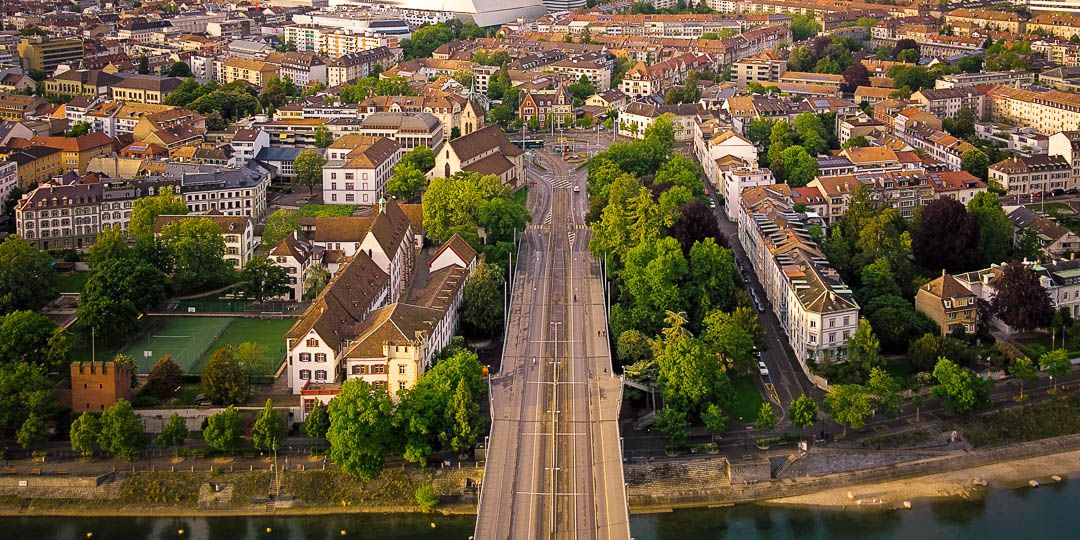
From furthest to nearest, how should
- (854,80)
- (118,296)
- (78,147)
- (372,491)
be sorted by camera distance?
(854,80) → (78,147) → (118,296) → (372,491)

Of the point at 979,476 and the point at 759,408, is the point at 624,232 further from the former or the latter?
the point at 979,476

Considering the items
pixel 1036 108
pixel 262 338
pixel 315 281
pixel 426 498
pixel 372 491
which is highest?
pixel 1036 108

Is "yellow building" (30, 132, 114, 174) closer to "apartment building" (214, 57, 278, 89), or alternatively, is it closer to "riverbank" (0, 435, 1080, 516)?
"apartment building" (214, 57, 278, 89)

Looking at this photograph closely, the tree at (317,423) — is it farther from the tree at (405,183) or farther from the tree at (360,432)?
the tree at (405,183)

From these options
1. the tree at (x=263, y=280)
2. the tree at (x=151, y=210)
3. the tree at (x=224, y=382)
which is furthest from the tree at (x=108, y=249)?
the tree at (x=224, y=382)

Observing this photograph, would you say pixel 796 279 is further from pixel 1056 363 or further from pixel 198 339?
pixel 198 339

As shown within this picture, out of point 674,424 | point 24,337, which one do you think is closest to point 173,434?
point 24,337
